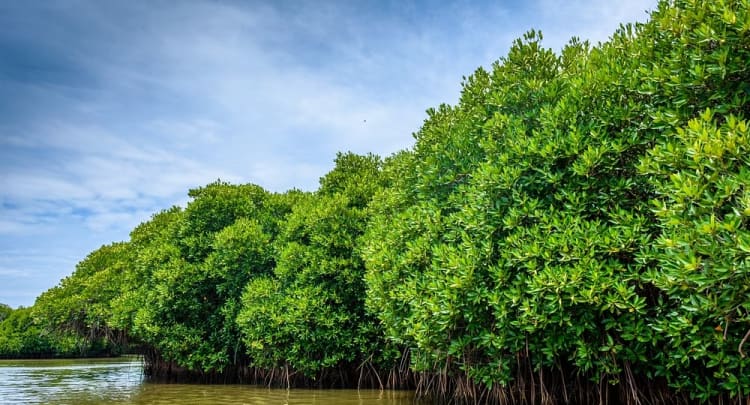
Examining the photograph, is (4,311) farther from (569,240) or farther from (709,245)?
(709,245)

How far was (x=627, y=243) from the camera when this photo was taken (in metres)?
5.96

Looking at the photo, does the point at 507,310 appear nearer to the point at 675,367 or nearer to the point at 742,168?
the point at 675,367

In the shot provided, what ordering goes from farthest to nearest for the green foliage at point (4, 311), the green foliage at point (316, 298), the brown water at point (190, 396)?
the green foliage at point (4, 311), the green foliage at point (316, 298), the brown water at point (190, 396)

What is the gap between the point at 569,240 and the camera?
627cm

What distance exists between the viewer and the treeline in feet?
16.7

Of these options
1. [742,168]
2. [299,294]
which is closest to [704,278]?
[742,168]

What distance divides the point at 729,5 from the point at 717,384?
418 centimetres

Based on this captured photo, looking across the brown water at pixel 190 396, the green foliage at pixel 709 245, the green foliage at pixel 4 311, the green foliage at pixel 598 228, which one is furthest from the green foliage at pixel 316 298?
the green foliage at pixel 4 311

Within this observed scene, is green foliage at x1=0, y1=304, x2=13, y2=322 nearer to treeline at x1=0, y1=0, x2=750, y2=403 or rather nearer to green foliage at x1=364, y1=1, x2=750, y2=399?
treeline at x1=0, y1=0, x2=750, y2=403

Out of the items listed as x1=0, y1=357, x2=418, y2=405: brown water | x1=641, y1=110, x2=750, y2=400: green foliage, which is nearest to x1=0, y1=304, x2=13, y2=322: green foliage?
x1=0, y1=357, x2=418, y2=405: brown water

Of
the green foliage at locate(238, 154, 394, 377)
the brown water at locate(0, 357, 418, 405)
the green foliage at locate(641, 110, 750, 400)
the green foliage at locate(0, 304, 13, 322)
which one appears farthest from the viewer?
the green foliage at locate(0, 304, 13, 322)

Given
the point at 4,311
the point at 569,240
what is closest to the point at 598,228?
the point at 569,240

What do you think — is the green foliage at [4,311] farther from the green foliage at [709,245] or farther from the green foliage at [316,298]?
the green foliage at [709,245]

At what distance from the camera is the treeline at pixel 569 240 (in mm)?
5086
